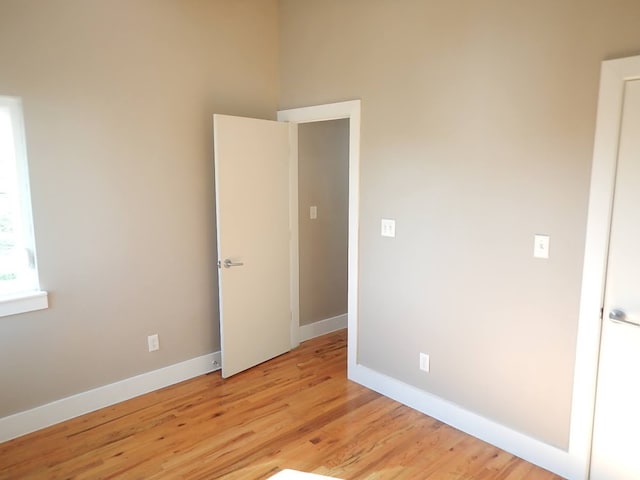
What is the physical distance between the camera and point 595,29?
1.96 metres

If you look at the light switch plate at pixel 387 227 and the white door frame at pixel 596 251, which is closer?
the white door frame at pixel 596 251

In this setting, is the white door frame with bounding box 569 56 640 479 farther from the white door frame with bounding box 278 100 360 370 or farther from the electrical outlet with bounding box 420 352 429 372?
the white door frame with bounding box 278 100 360 370

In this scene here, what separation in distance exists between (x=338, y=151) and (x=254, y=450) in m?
2.70

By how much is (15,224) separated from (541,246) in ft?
9.72

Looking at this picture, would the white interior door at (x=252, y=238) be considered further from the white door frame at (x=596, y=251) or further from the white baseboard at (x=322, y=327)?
the white door frame at (x=596, y=251)

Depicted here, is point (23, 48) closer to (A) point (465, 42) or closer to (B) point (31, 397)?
(B) point (31, 397)

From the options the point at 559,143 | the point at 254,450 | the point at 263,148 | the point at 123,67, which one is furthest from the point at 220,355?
the point at 559,143

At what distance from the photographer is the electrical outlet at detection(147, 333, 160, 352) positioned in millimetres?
3113

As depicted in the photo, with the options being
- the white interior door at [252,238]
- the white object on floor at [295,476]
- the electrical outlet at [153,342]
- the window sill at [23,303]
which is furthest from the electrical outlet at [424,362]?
the window sill at [23,303]

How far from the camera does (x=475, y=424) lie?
2.58m

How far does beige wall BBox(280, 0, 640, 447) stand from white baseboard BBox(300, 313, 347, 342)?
99 cm

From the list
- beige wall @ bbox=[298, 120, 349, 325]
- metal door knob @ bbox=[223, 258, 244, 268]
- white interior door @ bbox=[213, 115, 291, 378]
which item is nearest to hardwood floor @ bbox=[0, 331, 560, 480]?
white interior door @ bbox=[213, 115, 291, 378]

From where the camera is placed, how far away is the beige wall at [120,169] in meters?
2.53

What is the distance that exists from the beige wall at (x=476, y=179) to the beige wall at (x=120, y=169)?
944mm
